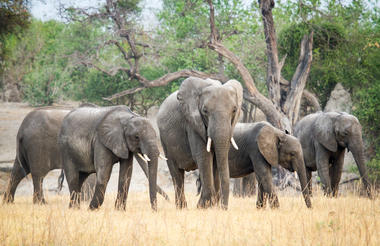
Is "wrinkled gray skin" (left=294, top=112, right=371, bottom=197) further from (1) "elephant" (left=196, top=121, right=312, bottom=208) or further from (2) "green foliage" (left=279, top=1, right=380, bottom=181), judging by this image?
(2) "green foliage" (left=279, top=1, right=380, bottom=181)

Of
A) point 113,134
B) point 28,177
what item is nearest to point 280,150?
point 113,134

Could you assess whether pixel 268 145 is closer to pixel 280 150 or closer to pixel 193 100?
pixel 280 150

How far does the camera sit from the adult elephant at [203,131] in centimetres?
833

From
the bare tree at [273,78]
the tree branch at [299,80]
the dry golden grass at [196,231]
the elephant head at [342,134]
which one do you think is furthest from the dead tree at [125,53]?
the dry golden grass at [196,231]

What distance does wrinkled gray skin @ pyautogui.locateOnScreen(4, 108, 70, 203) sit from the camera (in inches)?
474

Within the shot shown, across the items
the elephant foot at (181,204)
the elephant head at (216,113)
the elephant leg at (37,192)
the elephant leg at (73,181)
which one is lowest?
the elephant leg at (37,192)

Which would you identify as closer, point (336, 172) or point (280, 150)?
point (280, 150)

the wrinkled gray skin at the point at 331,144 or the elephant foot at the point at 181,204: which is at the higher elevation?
the wrinkled gray skin at the point at 331,144

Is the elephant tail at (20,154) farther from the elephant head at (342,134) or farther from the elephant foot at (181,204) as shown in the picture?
the elephant head at (342,134)

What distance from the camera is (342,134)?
12.4 metres

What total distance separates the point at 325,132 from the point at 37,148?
→ 7164mm

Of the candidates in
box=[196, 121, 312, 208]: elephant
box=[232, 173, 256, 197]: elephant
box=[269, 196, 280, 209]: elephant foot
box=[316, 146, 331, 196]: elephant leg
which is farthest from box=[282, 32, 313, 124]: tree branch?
box=[269, 196, 280, 209]: elephant foot

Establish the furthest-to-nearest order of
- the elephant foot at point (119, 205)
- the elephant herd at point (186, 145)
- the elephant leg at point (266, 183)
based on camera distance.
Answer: the elephant leg at point (266, 183) < the elephant foot at point (119, 205) < the elephant herd at point (186, 145)

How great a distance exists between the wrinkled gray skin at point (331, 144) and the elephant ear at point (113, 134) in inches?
206
